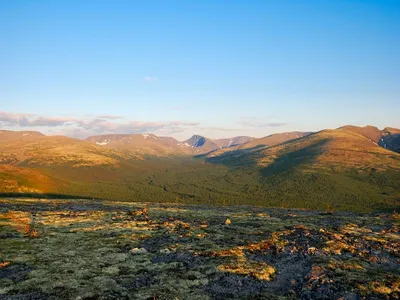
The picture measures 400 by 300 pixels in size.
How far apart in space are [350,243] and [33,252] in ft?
86.8

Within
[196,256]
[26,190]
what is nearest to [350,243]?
[196,256]

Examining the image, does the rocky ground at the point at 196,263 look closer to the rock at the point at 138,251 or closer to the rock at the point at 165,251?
the rock at the point at 138,251

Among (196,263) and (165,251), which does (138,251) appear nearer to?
(165,251)

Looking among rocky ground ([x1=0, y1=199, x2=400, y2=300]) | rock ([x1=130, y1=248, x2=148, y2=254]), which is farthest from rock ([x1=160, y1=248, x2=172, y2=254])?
rock ([x1=130, y1=248, x2=148, y2=254])

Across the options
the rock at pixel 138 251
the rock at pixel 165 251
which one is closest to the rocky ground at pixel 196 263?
the rock at pixel 138 251

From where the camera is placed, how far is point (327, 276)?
19.1 m

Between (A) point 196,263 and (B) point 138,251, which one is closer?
(A) point 196,263

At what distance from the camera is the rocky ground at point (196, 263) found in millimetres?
16703

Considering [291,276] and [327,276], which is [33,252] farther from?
[327,276]

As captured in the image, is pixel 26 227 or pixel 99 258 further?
pixel 26 227

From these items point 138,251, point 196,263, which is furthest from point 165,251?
point 196,263

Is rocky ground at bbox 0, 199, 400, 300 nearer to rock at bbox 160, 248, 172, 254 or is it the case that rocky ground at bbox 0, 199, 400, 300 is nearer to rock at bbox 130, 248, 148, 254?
rock at bbox 130, 248, 148, 254

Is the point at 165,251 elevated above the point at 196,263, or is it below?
below

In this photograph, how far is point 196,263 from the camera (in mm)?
21781
